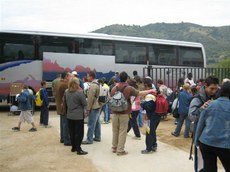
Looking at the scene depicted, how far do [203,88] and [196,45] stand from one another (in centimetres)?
1544

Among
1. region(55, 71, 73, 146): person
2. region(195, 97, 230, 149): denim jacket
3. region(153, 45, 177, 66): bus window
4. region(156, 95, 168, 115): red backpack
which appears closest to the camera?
region(195, 97, 230, 149): denim jacket

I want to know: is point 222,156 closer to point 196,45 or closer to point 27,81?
point 27,81

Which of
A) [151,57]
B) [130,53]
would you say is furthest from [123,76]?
[151,57]

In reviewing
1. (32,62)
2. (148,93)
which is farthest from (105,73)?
(148,93)

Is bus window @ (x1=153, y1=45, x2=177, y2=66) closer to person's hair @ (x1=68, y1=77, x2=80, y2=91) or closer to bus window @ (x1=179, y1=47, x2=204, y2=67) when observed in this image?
bus window @ (x1=179, y1=47, x2=204, y2=67)

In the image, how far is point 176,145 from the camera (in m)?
7.88

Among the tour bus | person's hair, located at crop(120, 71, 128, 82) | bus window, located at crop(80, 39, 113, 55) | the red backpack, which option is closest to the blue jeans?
person's hair, located at crop(120, 71, 128, 82)

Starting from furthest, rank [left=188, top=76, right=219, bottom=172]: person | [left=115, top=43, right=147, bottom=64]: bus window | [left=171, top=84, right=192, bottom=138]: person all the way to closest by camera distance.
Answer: [left=115, top=43, right=147, bottom=64]: bus window → [left=171, top=84, right=192, bottom=138]: person → [left=188, top=76, right=219, bottom=172]: person

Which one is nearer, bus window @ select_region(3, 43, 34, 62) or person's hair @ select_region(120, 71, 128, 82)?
person's hair @ select_region(120, 71, 128, 82)

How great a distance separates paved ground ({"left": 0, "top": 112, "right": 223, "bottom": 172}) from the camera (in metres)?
6.04

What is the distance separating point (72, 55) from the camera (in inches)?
628

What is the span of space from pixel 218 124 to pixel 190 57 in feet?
52.1

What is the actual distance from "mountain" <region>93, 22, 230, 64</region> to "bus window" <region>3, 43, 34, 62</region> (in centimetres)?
7214

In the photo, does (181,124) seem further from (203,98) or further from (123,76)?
(203,98)
